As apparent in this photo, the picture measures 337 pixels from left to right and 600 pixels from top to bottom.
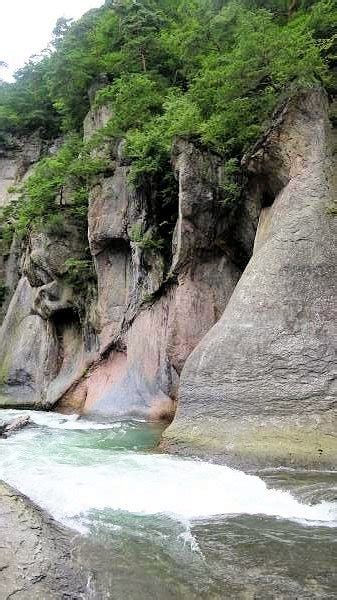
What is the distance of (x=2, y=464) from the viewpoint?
9.32 m

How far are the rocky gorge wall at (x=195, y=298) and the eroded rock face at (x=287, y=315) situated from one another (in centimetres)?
3

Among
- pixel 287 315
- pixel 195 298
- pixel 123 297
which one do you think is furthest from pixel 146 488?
pixel 123 297

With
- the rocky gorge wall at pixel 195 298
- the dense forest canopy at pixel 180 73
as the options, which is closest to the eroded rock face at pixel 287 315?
the rocky gorge wall at pixel 195 298

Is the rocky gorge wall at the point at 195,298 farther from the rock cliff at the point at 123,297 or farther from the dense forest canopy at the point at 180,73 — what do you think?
the dense forest canopy at the point at 180,73

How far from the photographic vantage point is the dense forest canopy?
1334 centimetres

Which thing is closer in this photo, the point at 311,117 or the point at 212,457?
the point at 212,457

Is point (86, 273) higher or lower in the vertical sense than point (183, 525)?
higher

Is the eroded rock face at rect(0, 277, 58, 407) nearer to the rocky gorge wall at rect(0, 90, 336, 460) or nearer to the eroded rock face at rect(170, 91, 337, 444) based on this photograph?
the rocky gorge wall at rect(0, 90, 336, 460)

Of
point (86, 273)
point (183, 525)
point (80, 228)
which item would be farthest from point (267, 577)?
point (80, 228)

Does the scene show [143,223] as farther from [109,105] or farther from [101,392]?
[109,105]

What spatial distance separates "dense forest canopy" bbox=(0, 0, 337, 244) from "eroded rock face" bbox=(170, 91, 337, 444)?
1.33 m

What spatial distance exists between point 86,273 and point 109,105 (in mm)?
8164

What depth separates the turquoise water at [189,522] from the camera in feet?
15.1

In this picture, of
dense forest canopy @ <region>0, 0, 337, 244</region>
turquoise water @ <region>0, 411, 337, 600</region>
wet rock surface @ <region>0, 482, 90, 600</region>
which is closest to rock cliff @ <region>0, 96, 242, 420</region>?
dense forest canopy @ <region>0, 0, 337, 244</region>
